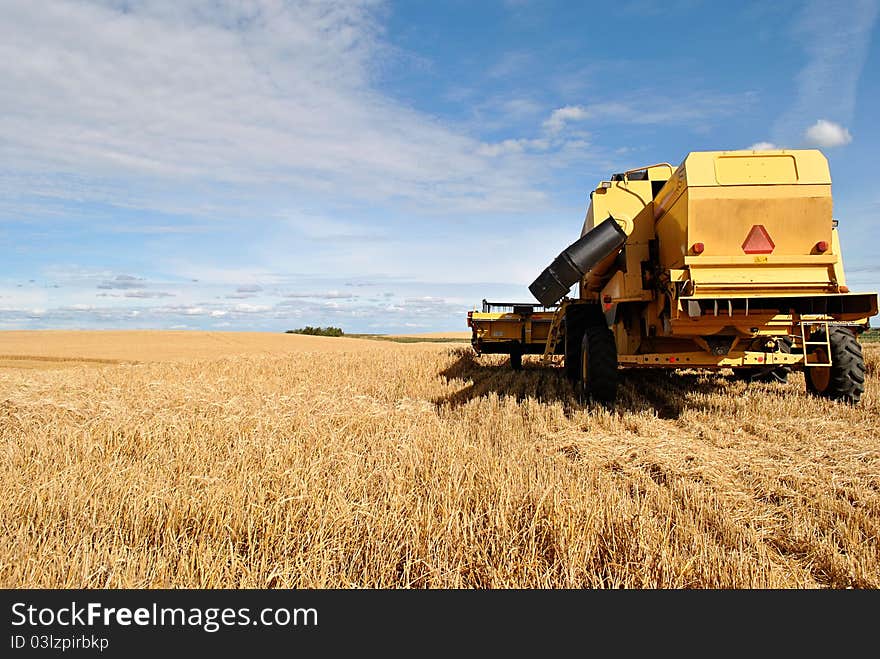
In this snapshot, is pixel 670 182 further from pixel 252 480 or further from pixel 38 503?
pixel 38 503

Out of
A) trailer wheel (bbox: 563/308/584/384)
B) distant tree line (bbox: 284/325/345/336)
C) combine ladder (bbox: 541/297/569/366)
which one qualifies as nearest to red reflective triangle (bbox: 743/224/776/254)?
trailer wheel (bbox: 563/308/584/384)

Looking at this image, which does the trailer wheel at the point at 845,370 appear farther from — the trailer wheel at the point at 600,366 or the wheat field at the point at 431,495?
the trailer wheel at the point at 600,366

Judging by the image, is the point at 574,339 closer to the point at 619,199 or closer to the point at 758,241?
the point at 619,199

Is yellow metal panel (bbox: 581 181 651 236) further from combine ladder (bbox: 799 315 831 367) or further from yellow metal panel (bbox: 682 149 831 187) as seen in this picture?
combine ladder (bbox: 799 315 831 367)

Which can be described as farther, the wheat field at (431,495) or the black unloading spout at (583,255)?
the black unloading spout at (583,255)

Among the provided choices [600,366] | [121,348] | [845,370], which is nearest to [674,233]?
[600,366]

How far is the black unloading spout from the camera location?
21.8 ft

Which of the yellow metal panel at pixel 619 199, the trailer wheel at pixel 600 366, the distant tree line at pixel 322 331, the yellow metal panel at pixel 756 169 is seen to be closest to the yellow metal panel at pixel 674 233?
Answer: the yellow metal panel at pixel 756 169

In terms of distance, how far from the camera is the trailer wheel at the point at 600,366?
7.05 metres

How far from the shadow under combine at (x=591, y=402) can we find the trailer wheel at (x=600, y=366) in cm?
17

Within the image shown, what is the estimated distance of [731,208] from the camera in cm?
579

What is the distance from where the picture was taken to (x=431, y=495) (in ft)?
10.5

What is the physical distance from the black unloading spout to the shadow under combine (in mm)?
1542

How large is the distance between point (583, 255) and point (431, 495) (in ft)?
13.9
